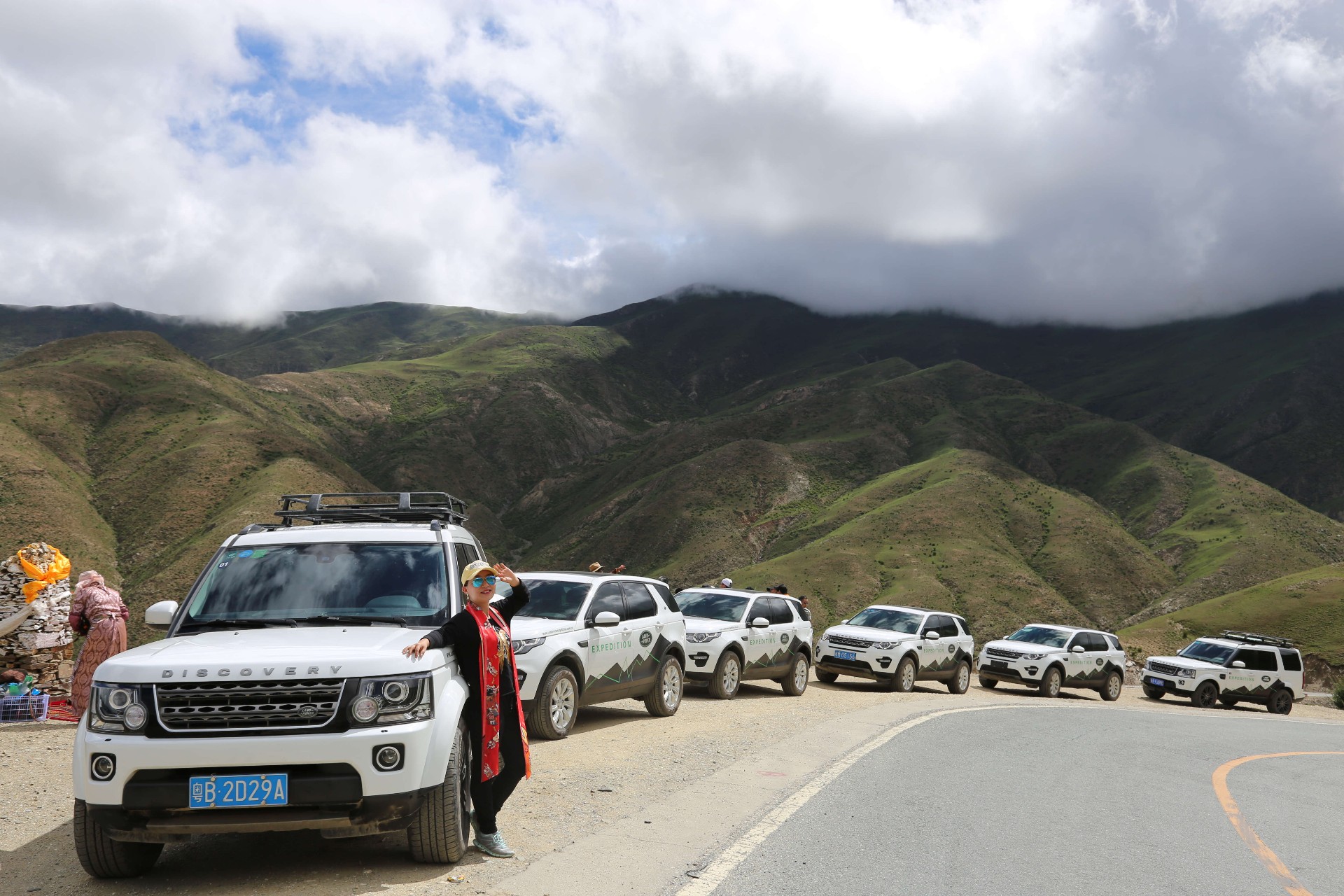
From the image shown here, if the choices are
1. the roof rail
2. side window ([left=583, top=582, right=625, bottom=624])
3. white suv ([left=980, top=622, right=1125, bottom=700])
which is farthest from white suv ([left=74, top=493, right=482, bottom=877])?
the roof rail

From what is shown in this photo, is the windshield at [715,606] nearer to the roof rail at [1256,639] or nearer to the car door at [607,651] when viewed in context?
the car door at [607,651]

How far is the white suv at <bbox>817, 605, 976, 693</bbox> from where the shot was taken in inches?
856

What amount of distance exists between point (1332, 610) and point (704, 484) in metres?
52.1

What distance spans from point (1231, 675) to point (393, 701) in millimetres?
28559

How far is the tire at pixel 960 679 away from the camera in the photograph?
2386cm

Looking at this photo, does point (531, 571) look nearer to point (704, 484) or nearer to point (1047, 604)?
point (1047, 604)

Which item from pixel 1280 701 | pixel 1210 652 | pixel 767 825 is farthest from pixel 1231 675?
pixel 767 825

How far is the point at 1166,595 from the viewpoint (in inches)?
2889

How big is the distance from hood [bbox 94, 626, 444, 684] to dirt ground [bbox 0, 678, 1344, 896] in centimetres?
124

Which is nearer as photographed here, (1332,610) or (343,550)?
(343,550)

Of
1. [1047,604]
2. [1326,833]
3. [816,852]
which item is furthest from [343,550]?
[1047,604]

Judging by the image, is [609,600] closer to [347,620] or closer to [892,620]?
[347,620]

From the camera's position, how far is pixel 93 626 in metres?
11.3

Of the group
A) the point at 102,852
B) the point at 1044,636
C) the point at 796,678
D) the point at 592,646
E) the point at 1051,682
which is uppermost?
the point at 592,646
